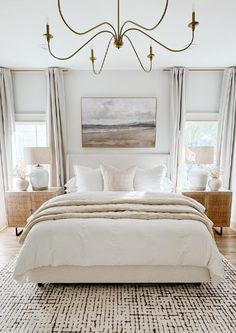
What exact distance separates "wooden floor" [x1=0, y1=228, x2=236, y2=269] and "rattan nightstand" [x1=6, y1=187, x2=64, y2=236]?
24 cm

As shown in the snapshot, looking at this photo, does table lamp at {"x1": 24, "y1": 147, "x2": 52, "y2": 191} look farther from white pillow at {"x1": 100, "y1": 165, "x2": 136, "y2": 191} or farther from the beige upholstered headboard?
white pillow at {"x1": 100, "y1": 165, "x2": 136, "y2": 191}

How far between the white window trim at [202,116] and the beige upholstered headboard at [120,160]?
841 mm

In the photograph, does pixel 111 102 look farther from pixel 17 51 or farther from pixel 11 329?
pixel 11 329

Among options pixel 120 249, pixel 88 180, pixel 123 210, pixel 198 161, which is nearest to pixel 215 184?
pixel 198 161

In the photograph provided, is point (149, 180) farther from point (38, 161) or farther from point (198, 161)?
point (38, 161)

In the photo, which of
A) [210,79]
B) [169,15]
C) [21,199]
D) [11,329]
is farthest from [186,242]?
[210,79]

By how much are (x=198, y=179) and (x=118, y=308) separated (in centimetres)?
246

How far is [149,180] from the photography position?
3.80m

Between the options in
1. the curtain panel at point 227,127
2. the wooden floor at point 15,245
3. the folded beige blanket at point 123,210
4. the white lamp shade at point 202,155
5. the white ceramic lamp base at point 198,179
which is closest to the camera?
the folded beige blanket at point 123,210

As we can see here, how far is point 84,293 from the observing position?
2.39 m

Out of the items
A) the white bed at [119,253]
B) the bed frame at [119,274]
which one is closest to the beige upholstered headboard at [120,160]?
the white bed at [119,253]

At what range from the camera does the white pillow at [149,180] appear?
3762 mm

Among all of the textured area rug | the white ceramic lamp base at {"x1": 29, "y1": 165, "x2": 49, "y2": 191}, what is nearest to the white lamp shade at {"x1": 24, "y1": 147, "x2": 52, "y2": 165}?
the white ceramic lamp base at {"x1": 29, "y1": 165, "x2": 49, "y2": 191}

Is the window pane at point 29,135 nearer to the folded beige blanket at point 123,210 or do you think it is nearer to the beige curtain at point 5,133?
the beige curtain at point 5,133
